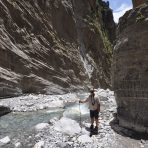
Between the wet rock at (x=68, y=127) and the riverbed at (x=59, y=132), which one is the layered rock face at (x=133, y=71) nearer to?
the riverbed at (x=59, y=132)

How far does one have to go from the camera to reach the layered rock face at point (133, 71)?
30.2 feet

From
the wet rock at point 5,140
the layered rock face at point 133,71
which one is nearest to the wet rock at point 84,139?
the layered rock face at point 133,71

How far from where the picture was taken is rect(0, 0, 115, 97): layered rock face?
785 inches

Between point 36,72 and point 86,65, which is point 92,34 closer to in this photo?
point 86,65

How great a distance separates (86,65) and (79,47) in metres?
2.22

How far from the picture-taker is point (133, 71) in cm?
959

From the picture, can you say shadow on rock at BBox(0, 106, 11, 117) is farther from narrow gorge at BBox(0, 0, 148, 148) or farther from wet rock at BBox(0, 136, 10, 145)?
wet rock at BBox(0, 136, 10, 145)

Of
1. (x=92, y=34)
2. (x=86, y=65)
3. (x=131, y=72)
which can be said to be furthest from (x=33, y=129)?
(x=92, y=34)

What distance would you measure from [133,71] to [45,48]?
625 inches

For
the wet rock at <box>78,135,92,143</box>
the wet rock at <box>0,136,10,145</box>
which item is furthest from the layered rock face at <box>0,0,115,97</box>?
the wet rock at <box>78,135,92,143</box>

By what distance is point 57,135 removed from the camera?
9.45 metres

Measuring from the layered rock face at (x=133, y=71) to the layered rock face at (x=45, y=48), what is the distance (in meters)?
9.43

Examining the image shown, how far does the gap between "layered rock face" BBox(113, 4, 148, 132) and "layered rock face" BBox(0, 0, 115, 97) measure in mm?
9435

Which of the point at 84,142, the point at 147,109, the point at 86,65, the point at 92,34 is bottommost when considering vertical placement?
the point at 84,142
